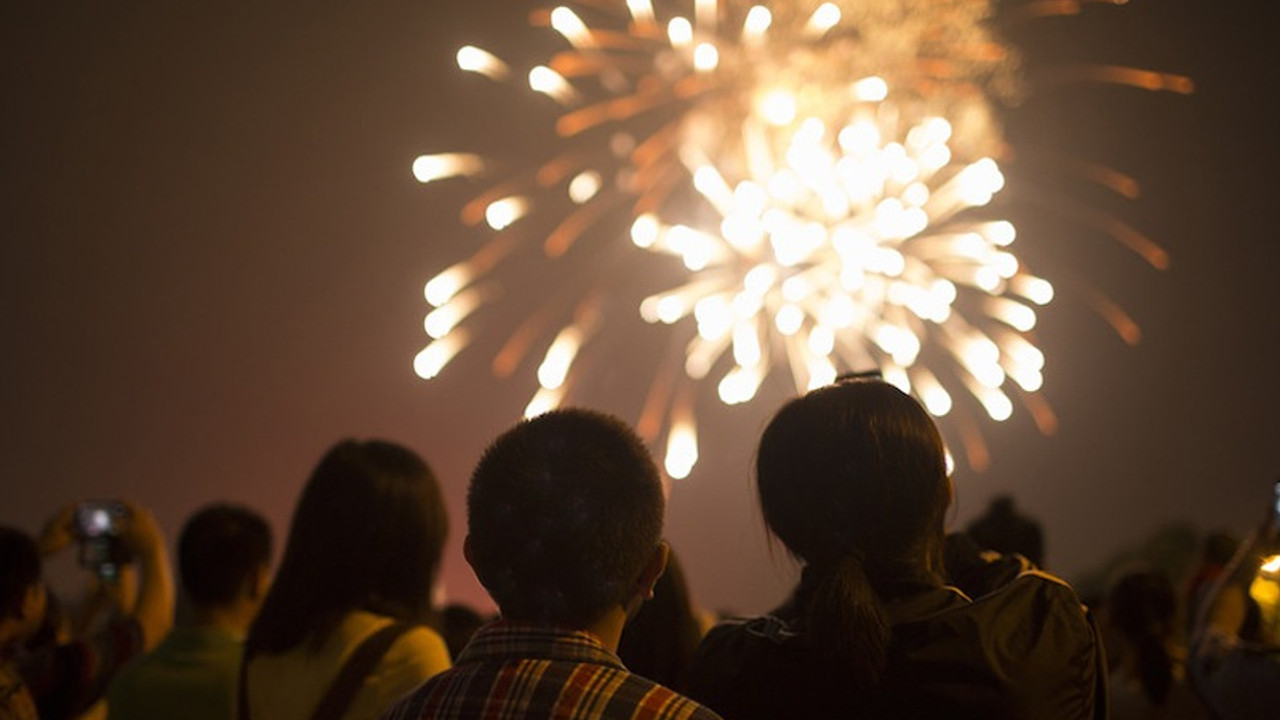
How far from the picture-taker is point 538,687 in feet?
6.08

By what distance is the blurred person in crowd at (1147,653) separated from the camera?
4.55 m

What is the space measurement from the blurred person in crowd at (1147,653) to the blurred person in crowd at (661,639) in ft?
5.65

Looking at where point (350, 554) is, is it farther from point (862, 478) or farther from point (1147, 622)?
point (1147, 622)

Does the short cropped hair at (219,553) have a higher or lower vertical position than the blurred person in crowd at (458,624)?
higher

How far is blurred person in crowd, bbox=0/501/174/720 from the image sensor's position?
3652mm

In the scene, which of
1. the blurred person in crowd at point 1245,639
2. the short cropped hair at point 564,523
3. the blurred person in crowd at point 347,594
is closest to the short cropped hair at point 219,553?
the blurred person in crowd at point 347,594

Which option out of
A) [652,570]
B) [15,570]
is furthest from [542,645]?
[15,570]

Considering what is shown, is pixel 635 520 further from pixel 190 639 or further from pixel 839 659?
pixel 190 639

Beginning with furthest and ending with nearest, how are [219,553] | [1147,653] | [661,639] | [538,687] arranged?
[1147,653], [219,553], [661,639], [538,687]

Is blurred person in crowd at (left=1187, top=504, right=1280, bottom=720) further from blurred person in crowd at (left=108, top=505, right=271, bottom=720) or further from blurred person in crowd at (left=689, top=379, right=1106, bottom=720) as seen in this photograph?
blurred person in crowd at (left=108, top=505, right=271, bottom=720)

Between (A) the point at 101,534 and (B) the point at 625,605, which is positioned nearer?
(B) the point at 625,605

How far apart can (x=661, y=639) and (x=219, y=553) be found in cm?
107

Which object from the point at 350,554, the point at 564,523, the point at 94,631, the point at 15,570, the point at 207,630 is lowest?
the point at 94,631

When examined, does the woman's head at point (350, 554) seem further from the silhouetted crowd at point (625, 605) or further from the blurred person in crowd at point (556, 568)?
the blurred person in crowd at point (556, 568)
